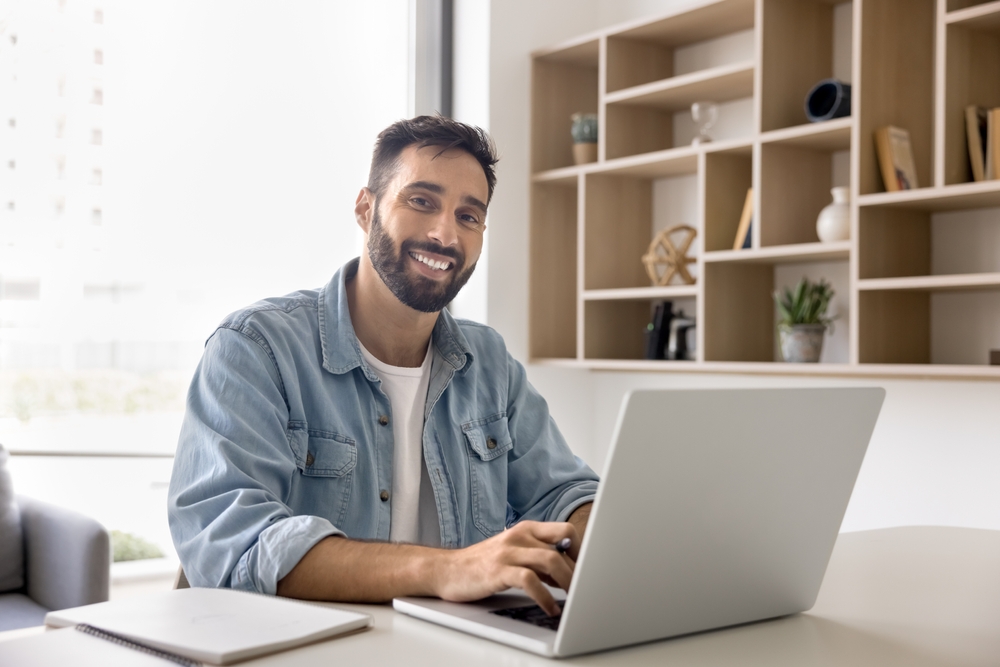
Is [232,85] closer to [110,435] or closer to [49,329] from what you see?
[49,329]

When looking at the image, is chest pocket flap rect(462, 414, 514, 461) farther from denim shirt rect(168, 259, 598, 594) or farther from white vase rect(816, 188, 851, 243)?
white vase rect(816, 188, 851, 243)

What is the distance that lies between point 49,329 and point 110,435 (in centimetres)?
35

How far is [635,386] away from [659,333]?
11.0 inches

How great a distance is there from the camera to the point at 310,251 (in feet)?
10.4

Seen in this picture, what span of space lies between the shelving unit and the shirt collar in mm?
1193

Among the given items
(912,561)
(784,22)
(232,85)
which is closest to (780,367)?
(784,22)

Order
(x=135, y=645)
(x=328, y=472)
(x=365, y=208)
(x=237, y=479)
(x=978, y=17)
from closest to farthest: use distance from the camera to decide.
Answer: (x=135, y=645), (x=237, y=479), (x=328, y=472), (x=365, y=208), (x=978, y=17)

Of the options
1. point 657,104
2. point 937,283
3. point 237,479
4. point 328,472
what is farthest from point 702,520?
point 657,104

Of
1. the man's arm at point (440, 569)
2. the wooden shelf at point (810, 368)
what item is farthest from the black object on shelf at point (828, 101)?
the man's arm at point (440, 569)

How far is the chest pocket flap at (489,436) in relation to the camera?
1617mm

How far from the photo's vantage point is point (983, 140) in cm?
235

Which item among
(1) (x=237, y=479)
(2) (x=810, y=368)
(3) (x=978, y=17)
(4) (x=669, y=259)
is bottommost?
(1) (x=237, y=479)

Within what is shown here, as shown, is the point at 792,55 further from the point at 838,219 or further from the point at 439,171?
the point at 439,171

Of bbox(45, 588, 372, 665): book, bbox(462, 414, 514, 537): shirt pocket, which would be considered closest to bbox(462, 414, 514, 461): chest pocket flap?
bbox(462, 414, 514, 537): shirt pocket
